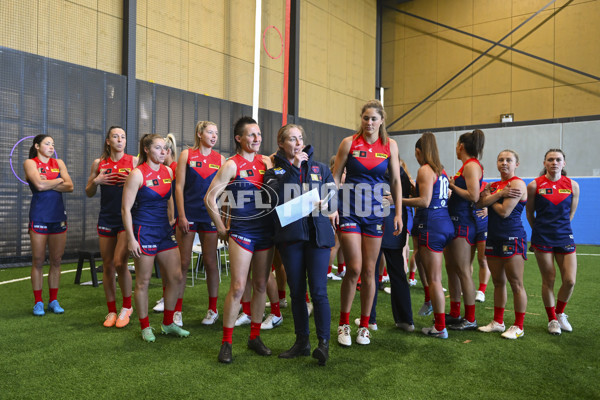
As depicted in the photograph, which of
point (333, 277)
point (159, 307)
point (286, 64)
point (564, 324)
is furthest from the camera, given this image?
point (286, 64)

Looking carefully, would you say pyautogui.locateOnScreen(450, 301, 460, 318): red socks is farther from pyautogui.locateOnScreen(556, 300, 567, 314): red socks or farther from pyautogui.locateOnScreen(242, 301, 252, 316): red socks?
pyautogui.locateOnScreen(242, 301, 252, 316): red socks

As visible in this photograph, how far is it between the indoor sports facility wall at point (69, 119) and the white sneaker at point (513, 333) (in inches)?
260

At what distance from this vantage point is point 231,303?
9.82 feet

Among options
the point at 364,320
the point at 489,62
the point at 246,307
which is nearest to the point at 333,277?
Result: the point at 246,307

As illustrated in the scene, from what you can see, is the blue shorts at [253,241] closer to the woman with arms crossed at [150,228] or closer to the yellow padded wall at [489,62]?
the woman with arms crossed at [150,228]

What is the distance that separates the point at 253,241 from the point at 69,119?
5789 millimetres

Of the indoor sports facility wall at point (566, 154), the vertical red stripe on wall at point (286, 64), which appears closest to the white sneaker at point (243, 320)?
the vertical red stripe on wall at point (286, 64)

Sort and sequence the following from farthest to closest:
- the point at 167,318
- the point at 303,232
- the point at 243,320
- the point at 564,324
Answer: the point at 243,320, the point at 564,324, the point at 167,318, the point at 303,232

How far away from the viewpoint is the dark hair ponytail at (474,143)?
370 cm

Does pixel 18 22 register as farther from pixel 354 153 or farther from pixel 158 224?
pixel 354 153

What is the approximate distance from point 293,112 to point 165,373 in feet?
31.4

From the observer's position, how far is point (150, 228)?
3410mm

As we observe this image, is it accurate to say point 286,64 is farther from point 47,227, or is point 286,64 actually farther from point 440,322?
point 440,322

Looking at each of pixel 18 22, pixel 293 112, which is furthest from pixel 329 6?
pixel 18 22
